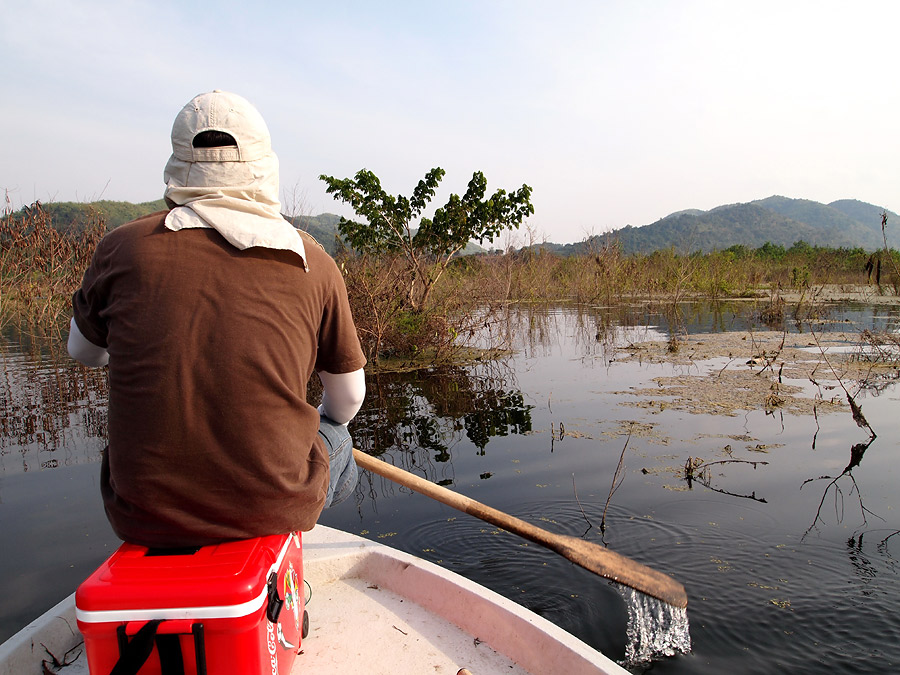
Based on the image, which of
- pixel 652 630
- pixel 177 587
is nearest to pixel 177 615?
pixel 177 587

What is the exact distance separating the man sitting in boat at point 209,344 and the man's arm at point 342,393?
278 mm

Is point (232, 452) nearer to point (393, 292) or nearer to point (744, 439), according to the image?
point (744, 439)

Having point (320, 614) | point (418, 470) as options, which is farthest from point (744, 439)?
point (320, 614)

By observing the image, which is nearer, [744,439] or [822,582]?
[822,582]

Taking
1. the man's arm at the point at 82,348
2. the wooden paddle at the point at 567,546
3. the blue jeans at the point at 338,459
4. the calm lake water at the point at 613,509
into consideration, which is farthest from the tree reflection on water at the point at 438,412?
the man's arm at the point at 82,348

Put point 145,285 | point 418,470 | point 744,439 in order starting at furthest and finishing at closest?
point 744,439
point 418,470
point 145,285

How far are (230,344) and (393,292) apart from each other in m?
7.56

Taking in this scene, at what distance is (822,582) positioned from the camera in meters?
2.99

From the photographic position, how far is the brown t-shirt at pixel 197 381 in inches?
54.5

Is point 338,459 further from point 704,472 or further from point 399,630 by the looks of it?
point 704,472

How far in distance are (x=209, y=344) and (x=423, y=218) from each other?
9.51 metres

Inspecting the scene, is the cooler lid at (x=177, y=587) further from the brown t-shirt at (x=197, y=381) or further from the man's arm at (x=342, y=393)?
the man's arm at (x=342, y=393)

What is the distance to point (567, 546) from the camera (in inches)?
105

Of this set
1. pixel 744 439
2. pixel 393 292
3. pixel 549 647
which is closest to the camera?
pixel 549 647
